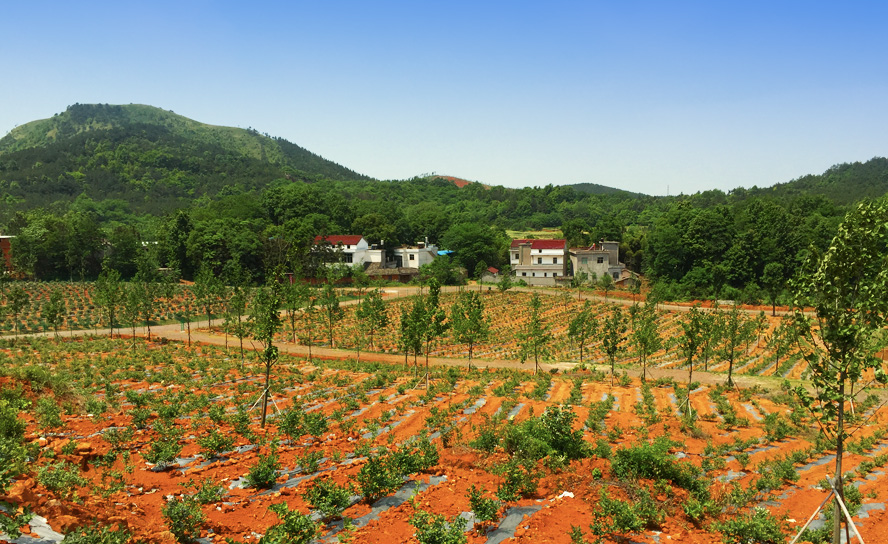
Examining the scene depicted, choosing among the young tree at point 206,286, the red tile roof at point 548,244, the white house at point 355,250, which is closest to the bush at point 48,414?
the young tree at point 206,286

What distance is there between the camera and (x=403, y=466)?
1107cm

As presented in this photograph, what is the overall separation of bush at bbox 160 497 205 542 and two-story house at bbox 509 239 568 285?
76547 millimetres

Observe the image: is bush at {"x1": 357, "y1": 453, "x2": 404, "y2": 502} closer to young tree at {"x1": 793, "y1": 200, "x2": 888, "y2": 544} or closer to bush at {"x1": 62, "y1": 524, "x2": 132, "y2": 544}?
bush at {"x1": 62, "y1": 524, "x2": 132, "y2": 544}

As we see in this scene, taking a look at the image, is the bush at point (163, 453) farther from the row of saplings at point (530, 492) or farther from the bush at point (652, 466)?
the bush at point (652, 466)

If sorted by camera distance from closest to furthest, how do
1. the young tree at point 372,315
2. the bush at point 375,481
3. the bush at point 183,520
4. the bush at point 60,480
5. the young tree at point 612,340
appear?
the bush at point 183,520 < the bush at point 60,480 < the bush at point 375,481 < the young tree at point 612,340 < the young tree at point 372,315

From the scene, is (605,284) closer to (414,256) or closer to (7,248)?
(414,256)

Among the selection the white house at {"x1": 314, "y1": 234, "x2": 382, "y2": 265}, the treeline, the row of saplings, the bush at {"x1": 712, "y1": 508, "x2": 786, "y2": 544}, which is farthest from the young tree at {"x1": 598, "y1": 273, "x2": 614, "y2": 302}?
the bush at {"x1": 712, "y1": 508, "x2": 786, "y2": 544}

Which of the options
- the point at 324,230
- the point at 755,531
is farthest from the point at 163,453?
the point at 324,230

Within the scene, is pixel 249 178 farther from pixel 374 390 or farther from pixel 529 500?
pixel 529 500

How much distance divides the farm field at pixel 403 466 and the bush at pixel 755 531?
41cm

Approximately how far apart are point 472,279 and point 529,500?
80161 mm

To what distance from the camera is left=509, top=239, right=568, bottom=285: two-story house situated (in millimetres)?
83500

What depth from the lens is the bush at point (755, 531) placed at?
340 inches

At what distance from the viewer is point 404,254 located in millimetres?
93000
